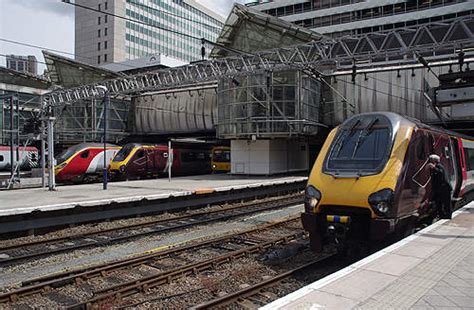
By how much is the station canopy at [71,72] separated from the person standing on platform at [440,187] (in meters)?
38.4

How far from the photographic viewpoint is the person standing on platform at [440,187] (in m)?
8.56

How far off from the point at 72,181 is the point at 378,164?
898 inches

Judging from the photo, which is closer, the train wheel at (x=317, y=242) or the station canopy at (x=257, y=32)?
the train wheel at (x=317, y=242)

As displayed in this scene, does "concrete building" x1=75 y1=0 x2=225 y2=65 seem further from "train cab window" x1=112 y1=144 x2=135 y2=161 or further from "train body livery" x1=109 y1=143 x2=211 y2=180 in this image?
"train cab window" x1=112 y1=144 x2=135 y2=161

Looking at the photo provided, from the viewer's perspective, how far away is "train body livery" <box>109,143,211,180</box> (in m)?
25.6

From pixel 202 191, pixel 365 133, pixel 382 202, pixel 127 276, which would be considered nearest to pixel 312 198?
pixel 382 202

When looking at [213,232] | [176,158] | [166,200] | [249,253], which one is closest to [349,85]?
[176,158]

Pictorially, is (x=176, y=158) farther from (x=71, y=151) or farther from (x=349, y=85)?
(x=349, y=85)

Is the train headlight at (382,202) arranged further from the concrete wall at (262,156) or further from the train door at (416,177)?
the concrete wall at (262,156)

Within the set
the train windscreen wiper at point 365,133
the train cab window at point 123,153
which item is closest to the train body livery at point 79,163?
the train cab window at point 123,153

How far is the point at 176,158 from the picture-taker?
30.5 metres

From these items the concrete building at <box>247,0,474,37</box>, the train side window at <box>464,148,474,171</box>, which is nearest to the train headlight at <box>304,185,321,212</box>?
the train side window at <box>464,148,474,171</box>

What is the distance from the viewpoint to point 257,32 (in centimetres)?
3397

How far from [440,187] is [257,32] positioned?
2753 cm
